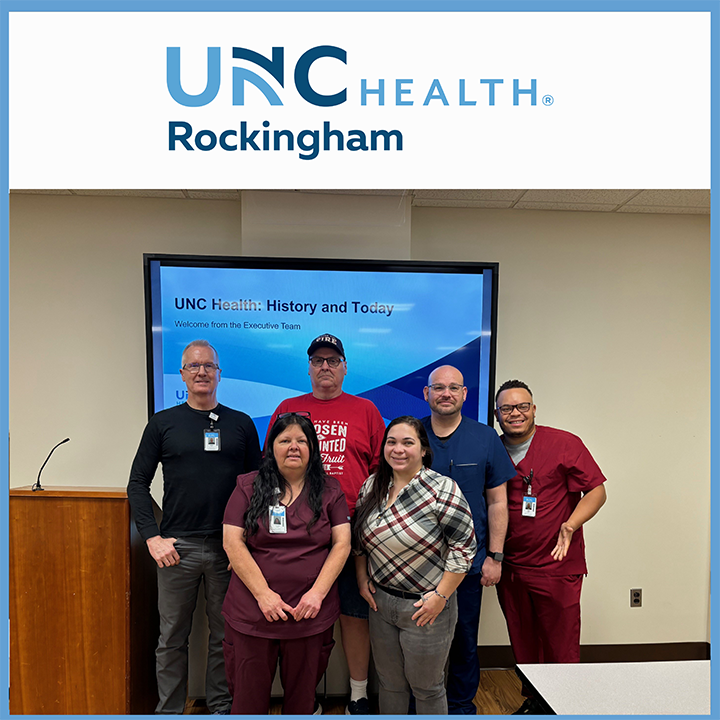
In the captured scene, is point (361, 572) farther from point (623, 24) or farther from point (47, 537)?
point (623, 24)

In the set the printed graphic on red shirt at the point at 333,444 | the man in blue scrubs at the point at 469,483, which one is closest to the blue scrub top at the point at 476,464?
the man in blue scrubs at the point at 469,483

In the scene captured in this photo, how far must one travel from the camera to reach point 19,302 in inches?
127

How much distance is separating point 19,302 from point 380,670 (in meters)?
2.80

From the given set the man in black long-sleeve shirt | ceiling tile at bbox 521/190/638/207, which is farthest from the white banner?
ceiling tile at bbox 521/190/638/207

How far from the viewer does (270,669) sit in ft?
6.72

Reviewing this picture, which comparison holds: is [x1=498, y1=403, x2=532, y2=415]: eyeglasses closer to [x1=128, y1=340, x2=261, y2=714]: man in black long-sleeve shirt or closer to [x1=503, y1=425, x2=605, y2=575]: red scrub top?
[x1=503, y1=425, x2=605, y2=575]: red scrub top

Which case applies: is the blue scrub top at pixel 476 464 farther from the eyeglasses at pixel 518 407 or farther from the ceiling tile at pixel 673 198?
the ceiling tile at pixel 673 198

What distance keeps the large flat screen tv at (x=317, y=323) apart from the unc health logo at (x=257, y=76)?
1.65 m

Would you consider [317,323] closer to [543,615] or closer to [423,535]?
[423,535]

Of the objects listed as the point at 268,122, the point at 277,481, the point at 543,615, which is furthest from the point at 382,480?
the point at 268,122

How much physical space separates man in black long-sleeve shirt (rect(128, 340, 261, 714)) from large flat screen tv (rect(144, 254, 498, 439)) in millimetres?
536

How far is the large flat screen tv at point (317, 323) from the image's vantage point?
296 cm

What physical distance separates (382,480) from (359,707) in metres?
1.24

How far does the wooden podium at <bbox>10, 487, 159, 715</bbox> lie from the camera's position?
234 centimetres
